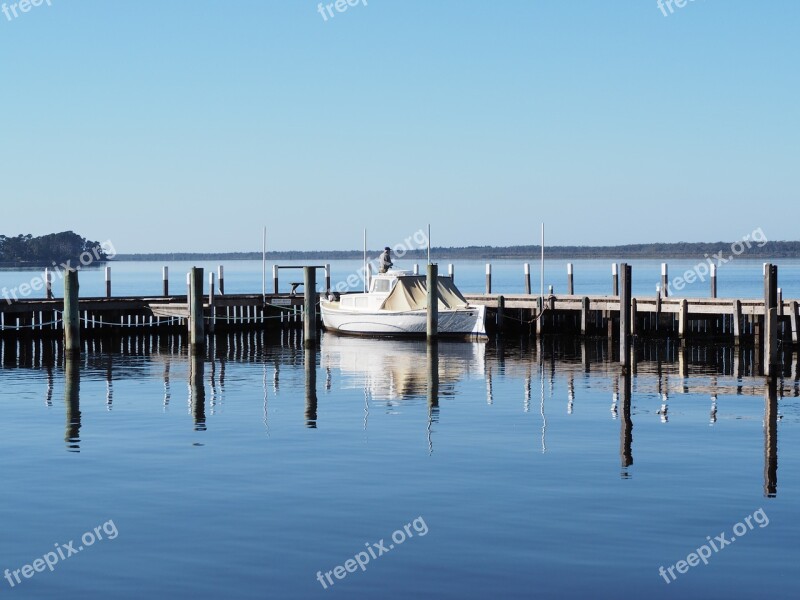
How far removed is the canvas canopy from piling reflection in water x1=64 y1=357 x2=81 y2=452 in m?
13.0

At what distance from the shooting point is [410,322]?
4359 centimetres

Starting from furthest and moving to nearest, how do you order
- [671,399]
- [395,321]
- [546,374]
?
[395,321], [546,374], [671,399]

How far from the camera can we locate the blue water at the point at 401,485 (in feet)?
38.1

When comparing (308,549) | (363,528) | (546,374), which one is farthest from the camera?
(546,374)

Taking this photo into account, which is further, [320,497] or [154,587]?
[320,497]

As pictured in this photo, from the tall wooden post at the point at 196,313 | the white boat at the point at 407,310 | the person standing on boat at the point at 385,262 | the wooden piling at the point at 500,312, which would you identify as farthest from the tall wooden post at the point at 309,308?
the wooden piling at the point at 500,312

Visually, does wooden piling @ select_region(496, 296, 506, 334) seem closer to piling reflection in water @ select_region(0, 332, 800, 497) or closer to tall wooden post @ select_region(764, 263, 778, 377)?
piling reflection in water @ select_region(0, 332, 800, 497)

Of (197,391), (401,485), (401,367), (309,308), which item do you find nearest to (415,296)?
(309,308)

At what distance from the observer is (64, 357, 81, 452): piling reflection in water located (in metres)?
19.9

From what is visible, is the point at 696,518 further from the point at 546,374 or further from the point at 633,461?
the point at 546,374

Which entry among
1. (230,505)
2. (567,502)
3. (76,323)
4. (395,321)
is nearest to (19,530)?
(230,505)

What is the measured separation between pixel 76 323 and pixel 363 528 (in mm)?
24527

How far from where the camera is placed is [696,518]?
13680mm

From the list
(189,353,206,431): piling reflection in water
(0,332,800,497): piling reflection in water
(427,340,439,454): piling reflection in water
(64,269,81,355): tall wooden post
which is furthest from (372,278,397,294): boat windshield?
(64,269,81,355): tall wooden post
